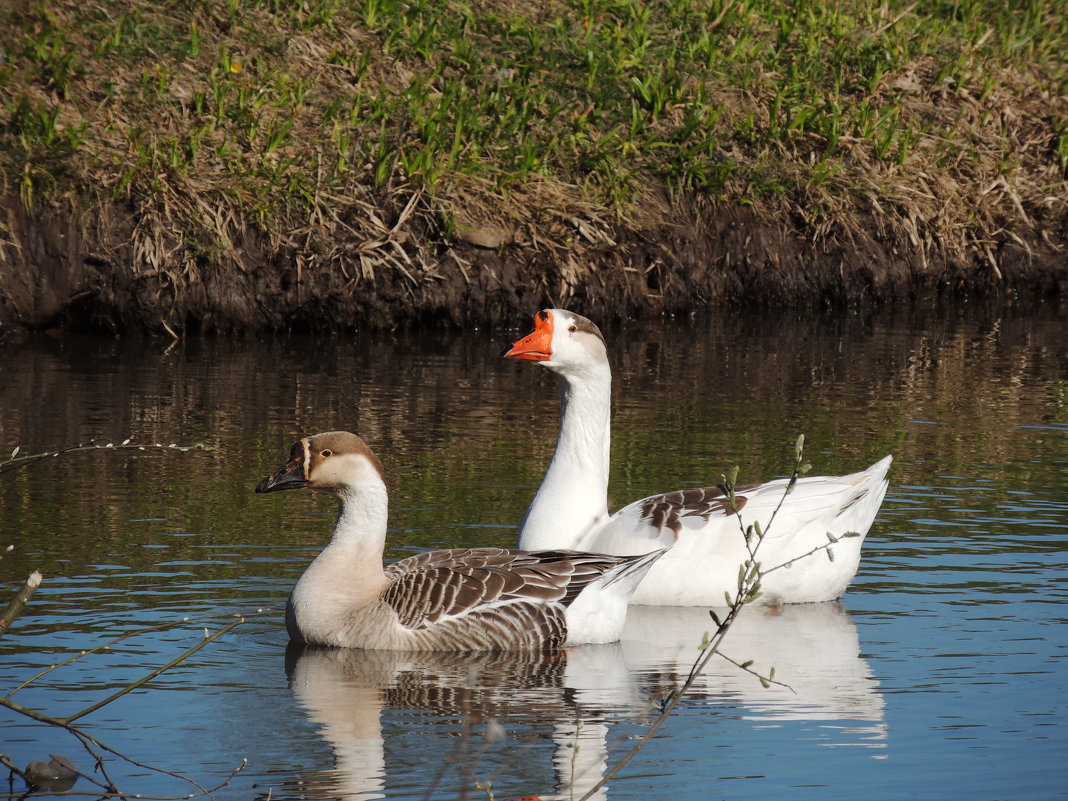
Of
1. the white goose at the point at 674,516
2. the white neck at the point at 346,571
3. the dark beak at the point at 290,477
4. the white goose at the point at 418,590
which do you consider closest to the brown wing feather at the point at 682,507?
the white goose at the point at 674,516

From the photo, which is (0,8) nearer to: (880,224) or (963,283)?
(880,224)

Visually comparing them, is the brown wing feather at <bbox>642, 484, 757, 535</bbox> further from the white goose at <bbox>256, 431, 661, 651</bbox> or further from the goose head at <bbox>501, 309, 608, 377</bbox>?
the goose head at <bbox>501, 309, 608, 377</bbox>

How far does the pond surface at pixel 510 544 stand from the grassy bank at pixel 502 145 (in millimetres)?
1297

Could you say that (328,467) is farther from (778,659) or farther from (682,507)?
(778,659)

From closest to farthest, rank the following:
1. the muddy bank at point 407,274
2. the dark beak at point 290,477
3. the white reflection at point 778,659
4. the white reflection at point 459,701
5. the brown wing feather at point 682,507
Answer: the white reflection at point 459,701
the white reflection at point 778,659
the dark beak at point 290,477
the brown wing feather at point 682,507
the muddy bank at point 407,274

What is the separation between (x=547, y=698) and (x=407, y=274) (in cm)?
1114

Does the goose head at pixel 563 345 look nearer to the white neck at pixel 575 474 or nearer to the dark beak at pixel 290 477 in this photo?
the white neck at pixel 575 474

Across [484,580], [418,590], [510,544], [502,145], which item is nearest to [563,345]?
[510,544]

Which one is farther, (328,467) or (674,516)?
(674,516)

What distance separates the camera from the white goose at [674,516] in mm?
9070

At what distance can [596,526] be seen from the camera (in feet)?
31.0

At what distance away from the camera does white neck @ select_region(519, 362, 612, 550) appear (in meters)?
9.38

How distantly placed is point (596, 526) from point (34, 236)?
10.1 meters

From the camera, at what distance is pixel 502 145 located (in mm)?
19281
